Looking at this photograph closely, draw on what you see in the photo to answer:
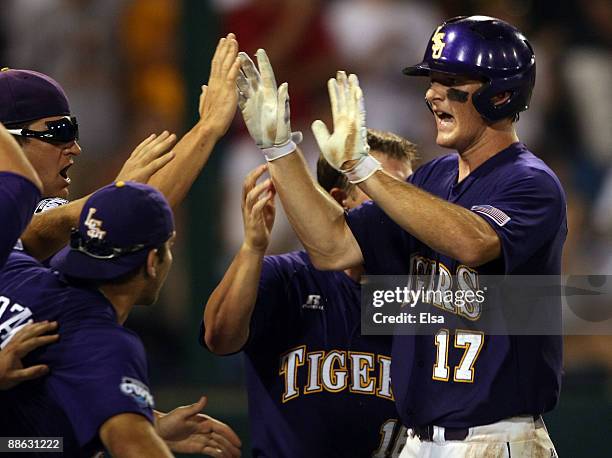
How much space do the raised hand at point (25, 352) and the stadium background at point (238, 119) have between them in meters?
2.98

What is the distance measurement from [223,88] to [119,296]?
1150mm

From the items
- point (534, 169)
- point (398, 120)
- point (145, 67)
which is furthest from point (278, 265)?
point (145, 67)

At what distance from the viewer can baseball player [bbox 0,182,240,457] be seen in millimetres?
2805

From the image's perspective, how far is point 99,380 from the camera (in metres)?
2.82

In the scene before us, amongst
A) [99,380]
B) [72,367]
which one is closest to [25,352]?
[72,367]

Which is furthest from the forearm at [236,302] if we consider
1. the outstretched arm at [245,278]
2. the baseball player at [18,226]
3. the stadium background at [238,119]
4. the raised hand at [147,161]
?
the stadium background at [238,119]

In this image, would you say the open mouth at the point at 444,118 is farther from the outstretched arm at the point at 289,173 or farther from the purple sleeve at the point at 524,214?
the outstretched arm at the point at 289,173

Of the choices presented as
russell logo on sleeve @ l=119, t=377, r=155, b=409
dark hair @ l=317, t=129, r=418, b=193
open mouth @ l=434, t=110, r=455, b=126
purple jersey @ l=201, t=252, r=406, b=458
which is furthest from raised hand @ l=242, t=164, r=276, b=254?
russell logo on sleeve @ l=119, t=377, r=155, b=409

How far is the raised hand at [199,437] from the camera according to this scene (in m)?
3.82

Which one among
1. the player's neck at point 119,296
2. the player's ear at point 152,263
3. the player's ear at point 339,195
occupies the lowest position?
the player's ear at point 339,195

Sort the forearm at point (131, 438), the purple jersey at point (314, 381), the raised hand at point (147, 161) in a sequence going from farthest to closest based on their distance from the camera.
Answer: the purple jersey at point (314, 381) → the raised hand at point (147, 161) → the forearm at point (131, 438)

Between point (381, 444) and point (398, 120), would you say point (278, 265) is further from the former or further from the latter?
point (398, 120)

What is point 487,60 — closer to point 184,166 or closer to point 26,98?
point 184,166

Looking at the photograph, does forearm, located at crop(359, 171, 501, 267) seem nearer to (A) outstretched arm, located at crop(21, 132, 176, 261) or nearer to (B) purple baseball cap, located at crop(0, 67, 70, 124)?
(A) outstretched arm, located at crop(21, 132, 176, 261)
